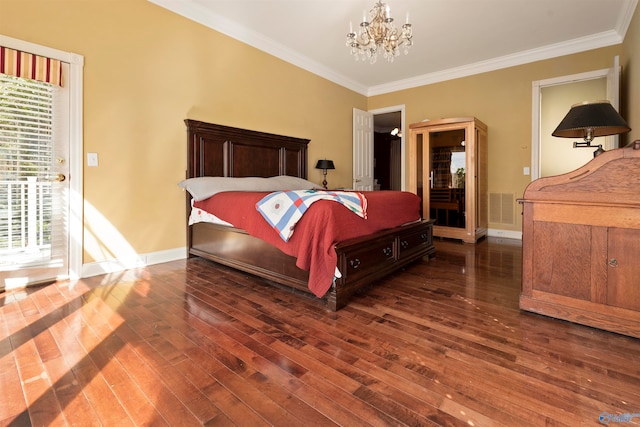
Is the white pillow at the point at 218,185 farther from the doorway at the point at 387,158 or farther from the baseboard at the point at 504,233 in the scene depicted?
the doorway at the point at 387,158

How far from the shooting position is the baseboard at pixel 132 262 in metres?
2.86

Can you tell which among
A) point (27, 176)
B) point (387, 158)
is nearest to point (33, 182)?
point (27, 176)

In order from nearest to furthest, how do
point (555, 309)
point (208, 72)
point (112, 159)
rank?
point (555, 309)
point (112, 159)
point (208, 72)

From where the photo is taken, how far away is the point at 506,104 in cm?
487

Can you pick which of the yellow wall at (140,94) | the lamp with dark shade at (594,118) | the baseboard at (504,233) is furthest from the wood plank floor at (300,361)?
the baseboard at (504,233)

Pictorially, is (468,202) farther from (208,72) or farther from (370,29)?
(208,72)

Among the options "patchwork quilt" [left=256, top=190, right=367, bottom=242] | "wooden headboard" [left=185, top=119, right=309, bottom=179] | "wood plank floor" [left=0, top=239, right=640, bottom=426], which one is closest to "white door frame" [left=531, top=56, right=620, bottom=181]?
"wood plank floor" [left=0, top=239, right=640, bottom=426]

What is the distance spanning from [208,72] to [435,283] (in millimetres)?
3427

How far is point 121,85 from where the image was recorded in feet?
9.79

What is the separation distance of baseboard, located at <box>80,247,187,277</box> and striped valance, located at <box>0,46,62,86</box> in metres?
1.61

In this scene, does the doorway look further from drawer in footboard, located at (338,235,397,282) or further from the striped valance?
the striped valance

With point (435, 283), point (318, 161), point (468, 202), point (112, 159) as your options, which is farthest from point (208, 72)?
point (468, 202)

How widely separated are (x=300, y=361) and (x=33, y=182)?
2686 millimetres

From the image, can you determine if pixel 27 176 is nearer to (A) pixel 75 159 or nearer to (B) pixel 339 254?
(A) pixel 75 159
